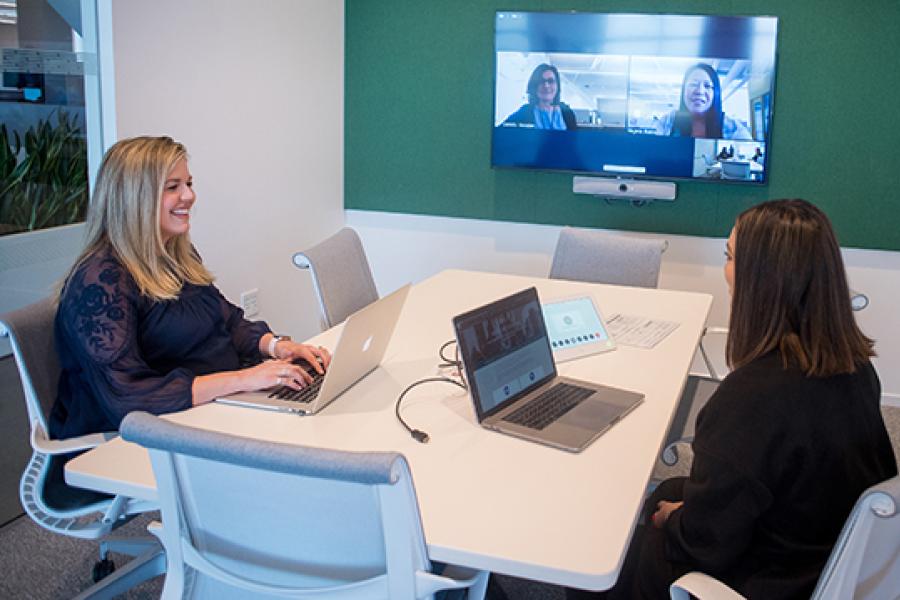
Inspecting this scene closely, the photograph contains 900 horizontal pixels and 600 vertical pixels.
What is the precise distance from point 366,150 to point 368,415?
350 centimetres

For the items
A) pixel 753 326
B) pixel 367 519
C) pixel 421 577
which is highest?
pixel 753 326

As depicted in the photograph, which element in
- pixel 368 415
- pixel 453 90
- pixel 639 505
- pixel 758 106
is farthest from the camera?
pixel 453 90

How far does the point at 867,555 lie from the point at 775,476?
0.25 metres

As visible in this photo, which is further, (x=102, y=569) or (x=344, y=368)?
(x=102, y=569)

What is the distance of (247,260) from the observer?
186 inches

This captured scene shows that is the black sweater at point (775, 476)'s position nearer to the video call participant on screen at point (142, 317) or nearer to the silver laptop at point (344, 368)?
the silver laptop at point (344, 368)

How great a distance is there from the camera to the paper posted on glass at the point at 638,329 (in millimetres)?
3023

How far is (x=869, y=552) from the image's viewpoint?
5.21 ft

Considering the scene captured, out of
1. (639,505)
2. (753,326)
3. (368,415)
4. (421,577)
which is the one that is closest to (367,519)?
(421,577)

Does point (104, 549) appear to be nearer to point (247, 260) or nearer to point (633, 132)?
point (247, 260)

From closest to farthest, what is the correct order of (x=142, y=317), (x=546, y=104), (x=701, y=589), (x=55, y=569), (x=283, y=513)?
(x=283, y=513), (x=701, y=589), (x=142, y=317), (x=55, y=569), (x=546, y=104)

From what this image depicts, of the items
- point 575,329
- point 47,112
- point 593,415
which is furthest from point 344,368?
point 47,112

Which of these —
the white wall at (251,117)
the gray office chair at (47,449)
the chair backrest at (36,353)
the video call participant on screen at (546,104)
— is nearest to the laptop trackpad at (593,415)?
the gray office chair at (47,449)

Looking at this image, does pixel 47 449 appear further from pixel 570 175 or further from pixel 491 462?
pixel 570 175
